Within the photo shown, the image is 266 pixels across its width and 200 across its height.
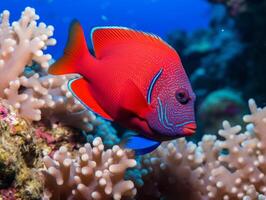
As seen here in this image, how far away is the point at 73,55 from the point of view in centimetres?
203

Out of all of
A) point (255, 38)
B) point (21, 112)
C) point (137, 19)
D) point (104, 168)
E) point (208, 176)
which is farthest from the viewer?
point (137, 19)

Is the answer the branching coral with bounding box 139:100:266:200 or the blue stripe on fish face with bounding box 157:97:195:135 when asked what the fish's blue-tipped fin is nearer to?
the blue stripe on fish face with bounding box 157:97:195:135

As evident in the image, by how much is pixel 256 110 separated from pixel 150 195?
111cm

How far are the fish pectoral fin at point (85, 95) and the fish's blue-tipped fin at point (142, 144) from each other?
0.21 m

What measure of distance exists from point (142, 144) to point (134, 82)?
383mm

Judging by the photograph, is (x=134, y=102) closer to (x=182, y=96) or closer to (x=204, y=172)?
(x=182, y=96)

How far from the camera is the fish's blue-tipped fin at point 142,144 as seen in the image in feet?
6.49

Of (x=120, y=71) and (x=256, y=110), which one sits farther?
(x=256, y=110)

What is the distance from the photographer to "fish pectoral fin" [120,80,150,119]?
6.06 ft

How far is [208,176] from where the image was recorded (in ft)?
9.25

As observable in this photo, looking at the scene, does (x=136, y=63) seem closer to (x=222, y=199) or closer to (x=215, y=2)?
(x=222, y=199)

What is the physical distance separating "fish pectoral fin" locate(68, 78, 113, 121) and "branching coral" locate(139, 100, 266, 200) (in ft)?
2.83

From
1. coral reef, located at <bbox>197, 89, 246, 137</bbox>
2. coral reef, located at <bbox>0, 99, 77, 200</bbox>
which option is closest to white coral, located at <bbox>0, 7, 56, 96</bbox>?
coral reef, located at <bbox>0, 99, 77, 200</bbox>

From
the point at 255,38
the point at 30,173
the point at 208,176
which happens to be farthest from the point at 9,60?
the point at 255,38
